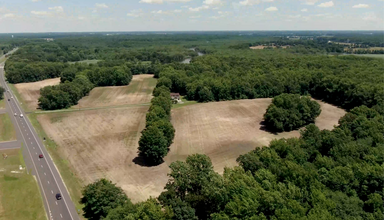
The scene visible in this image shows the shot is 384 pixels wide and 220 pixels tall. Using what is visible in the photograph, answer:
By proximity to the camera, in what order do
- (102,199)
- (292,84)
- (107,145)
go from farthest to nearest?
(292,84) → (107,145) → (102,199)

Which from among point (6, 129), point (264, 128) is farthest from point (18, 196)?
point (264, 128)

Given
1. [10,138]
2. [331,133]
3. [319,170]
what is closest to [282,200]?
[319,170]

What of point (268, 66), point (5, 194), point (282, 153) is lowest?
point (5, 194)

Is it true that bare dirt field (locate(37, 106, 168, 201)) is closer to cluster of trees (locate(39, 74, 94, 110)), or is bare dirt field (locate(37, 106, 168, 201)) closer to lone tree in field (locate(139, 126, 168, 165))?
lone tree in field (locate(139, 126, 168, 165))

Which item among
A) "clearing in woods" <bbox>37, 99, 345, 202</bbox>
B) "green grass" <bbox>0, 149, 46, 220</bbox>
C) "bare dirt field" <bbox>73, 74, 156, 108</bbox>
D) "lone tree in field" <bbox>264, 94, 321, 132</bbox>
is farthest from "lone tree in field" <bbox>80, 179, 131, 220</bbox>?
"bare dirt field" <bbox>73, 74, 156, 108</bbox>

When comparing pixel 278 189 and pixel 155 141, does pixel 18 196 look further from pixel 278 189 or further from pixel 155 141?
pixel 278 189

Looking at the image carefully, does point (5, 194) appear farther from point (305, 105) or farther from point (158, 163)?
point (305, 105)

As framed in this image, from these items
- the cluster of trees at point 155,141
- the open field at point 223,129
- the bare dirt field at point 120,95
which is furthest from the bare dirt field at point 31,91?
the cluster of trees at point 155,141
